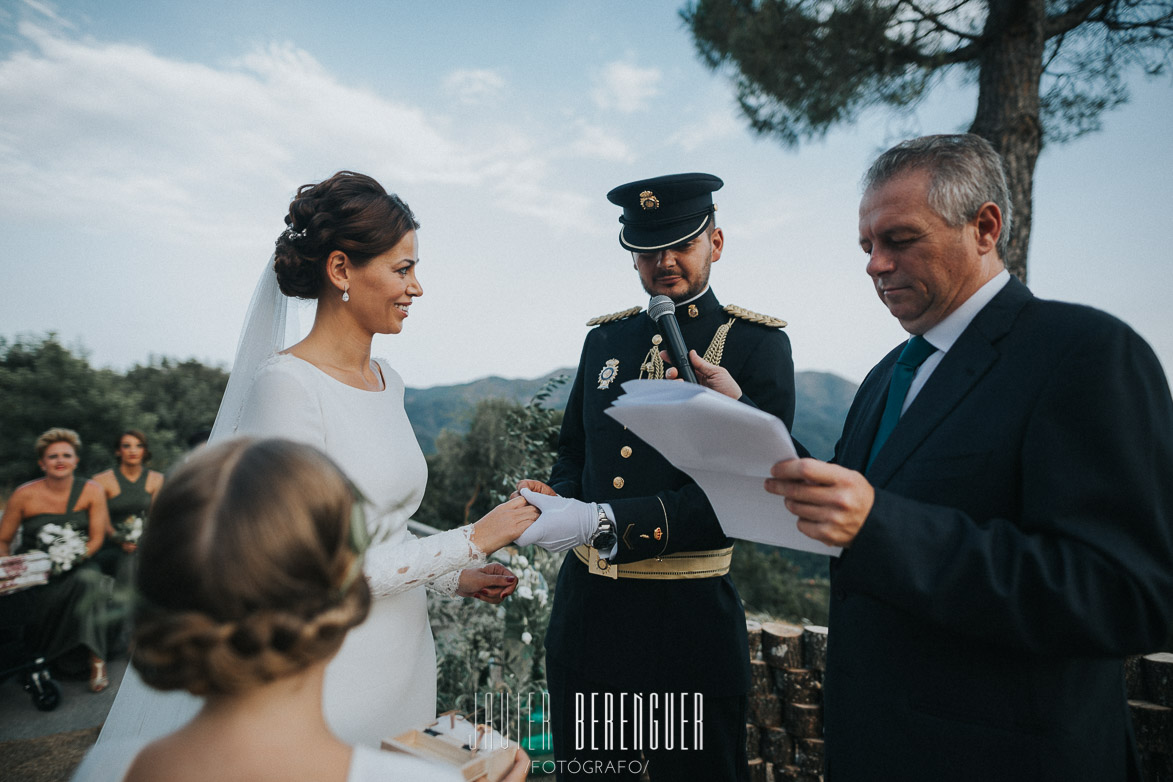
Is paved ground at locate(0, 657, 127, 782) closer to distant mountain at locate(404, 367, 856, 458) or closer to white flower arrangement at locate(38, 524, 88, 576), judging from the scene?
white flower arrangement at locate(38, 524, 88, 576)

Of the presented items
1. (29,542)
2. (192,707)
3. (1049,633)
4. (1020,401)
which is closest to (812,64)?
(1020,401)

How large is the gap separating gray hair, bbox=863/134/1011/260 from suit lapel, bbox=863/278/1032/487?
0.67 feet

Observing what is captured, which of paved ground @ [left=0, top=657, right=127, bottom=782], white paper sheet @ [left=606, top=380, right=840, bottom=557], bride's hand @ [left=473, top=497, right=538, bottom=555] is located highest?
white paper sheet @ [left=606, top=380, right=840, bottom=557]

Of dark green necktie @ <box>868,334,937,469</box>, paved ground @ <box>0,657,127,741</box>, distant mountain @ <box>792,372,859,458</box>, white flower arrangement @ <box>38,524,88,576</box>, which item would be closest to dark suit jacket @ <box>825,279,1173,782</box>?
dark green necktie @ <box>868,334,937,469</box>

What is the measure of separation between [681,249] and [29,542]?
6.41m

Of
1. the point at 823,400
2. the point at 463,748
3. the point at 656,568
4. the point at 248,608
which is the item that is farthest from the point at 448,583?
the point at 823,400

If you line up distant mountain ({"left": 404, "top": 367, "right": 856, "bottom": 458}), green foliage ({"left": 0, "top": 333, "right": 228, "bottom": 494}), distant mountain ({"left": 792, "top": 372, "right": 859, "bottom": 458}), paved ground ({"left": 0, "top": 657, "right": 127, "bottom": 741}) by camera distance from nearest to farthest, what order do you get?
paved ground ({"left": 0, "top": 657, "right": 127, "bottom": 741}) → distant mountain ({"left": 404, "top": 367, "right": 856, "bottom": 458}) → green foliage ({"left": 0, "top": 333, "right": 228, "bottom": 494}) → distant mountain ({"left": 792, "top": 372, "right": 859, "bottom": 458})

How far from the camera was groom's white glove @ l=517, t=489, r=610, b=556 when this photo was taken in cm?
203

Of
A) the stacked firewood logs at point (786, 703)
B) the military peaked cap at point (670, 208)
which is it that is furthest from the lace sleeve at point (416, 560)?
the stacked firewood logs at point (786, 703)

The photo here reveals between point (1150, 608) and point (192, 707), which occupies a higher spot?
point (1150, 608)

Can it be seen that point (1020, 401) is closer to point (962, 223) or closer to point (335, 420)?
point (962, 223)

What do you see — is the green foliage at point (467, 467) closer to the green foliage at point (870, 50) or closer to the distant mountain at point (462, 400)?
the distant mountain at point (462, 400)

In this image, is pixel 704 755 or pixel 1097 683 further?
pixel 704 755

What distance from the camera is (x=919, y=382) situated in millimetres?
1678
